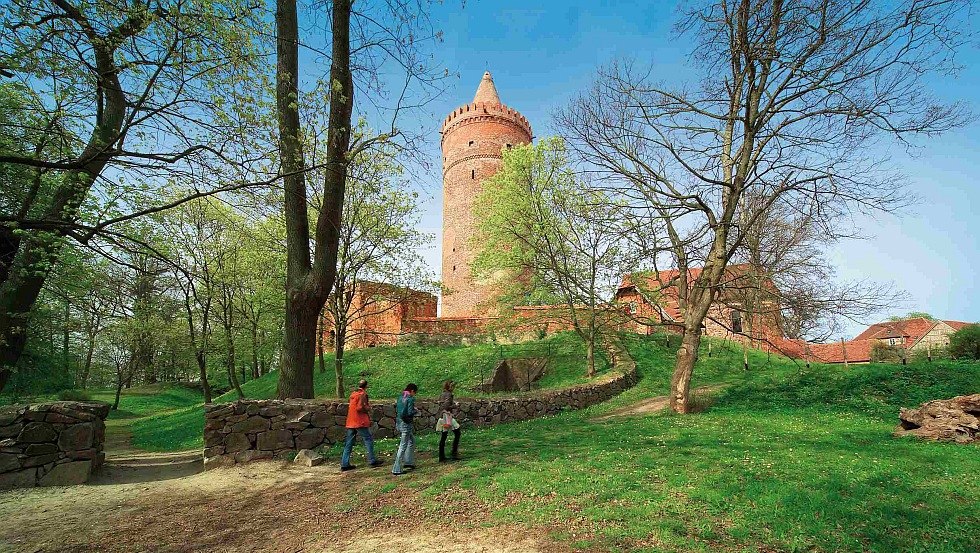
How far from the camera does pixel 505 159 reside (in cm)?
2312

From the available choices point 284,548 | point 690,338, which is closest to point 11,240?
point 284,548

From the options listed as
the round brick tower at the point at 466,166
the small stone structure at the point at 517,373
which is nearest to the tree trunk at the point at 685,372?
the small stone structure at the point at 517,373

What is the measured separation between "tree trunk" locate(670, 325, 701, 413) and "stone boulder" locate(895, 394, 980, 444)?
3674mm

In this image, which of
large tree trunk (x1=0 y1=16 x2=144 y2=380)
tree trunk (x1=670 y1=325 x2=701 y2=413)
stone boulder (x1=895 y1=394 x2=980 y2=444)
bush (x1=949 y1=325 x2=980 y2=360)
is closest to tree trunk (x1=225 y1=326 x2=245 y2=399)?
large tree trunk (x1=0 y1=16 x2=144 y2=380)

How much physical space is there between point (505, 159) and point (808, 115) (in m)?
14.5

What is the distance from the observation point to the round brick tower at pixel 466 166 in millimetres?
32031

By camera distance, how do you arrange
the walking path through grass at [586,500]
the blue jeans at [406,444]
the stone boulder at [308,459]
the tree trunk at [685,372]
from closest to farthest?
1. the walking path through grass at [586,500]
2. the blue jeans at [406,444]
3. the stone boulder at [308,459]
4. the tree trunk at [685,372]

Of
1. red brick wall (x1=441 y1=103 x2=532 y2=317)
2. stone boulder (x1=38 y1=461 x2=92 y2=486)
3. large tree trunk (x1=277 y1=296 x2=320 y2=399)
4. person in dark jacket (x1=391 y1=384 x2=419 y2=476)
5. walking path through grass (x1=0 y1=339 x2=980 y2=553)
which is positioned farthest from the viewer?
red brick wall (x1=441 y1=103 x2=532 y2=317)

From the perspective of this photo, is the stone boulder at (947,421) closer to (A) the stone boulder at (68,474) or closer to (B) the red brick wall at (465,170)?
(A) the stone boulder at (68,474)

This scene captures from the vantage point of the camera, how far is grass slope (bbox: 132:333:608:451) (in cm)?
1784

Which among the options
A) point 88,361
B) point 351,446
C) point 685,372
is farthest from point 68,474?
point 88,361

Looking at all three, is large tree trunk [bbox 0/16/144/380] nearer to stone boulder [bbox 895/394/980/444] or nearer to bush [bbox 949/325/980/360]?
stone boulder [bbox 895/394/980/444]

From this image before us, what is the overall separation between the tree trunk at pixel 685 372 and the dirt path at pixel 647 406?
0.91 metres

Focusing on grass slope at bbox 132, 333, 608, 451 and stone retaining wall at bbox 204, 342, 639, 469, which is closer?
stone retaining wall at bbox 204, 342, 639, 469
